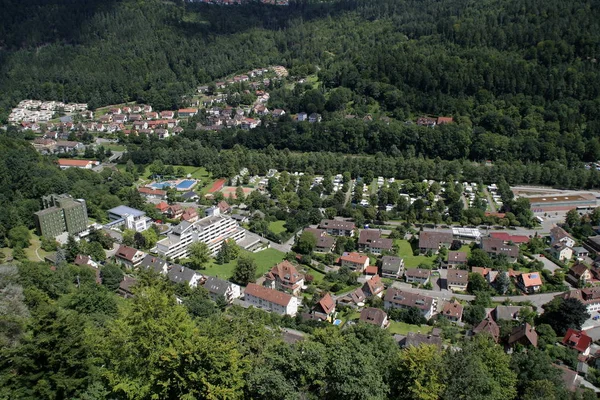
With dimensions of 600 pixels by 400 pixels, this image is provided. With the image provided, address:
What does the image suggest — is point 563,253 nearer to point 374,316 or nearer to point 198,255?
point 374,316

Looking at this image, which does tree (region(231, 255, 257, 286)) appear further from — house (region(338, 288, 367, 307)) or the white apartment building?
house (region(338, 288, 367, 307))

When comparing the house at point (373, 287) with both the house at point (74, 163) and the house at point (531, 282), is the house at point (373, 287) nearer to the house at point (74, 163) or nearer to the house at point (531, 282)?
the house at point (531, 282)

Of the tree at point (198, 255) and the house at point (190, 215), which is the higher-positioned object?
Answer: the tree at point (198, 255)

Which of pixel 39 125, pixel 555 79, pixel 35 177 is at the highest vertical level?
pixel 555 79

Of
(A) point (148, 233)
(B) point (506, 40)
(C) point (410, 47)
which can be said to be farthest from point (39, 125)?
(B) point (506, 40)

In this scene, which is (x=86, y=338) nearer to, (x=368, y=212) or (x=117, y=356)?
(x=117, y=356)

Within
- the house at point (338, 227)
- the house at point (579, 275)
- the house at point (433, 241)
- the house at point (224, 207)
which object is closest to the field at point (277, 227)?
the house at point (338, 227)

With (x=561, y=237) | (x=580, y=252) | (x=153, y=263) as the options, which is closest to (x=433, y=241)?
(x=561, y=237)
